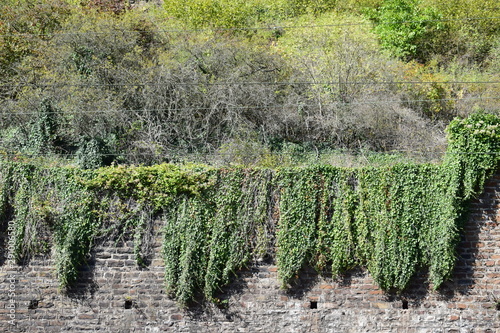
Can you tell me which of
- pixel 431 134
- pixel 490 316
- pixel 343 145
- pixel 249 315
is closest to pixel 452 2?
pixel 431 134

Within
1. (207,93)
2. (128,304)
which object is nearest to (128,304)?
(128,304)

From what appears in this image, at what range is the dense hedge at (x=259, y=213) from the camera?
8883 mm

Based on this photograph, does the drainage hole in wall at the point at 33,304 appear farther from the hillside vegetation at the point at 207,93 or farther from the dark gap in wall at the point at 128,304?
the hillside vegetation at the point at 207,93

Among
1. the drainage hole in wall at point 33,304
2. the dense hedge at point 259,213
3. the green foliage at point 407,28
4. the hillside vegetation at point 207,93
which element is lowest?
the drainage hole in wall at point 33,304

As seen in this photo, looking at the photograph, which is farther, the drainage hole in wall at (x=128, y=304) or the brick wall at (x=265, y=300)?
the drainage hole in wall at (x=128, y=304)

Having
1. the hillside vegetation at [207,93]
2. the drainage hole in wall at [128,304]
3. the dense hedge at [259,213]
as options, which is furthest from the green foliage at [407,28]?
the drainage hole in wall at [128,304]

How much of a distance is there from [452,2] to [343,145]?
987cm

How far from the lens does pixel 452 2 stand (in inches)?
803

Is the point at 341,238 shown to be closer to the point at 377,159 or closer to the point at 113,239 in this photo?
the point at 113,239

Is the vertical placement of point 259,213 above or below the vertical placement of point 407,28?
below

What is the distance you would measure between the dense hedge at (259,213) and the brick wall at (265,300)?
0.77ft

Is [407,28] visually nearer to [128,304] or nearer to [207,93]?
[207,93]

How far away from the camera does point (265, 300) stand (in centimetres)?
897

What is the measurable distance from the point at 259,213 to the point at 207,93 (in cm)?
622
